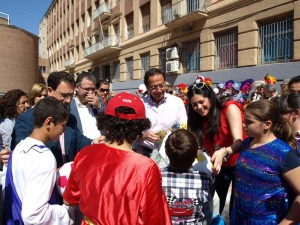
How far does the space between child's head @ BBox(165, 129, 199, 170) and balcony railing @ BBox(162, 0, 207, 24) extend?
448 inches

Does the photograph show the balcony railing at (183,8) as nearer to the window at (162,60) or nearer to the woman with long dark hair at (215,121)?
the window at (162,60)

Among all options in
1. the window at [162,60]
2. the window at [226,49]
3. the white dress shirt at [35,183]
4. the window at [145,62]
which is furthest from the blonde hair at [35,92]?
the window at [145,62]

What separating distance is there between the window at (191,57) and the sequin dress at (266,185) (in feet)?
37.6

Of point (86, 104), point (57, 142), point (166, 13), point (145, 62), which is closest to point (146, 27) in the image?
point (145, 62)

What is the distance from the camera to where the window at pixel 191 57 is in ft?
43.1

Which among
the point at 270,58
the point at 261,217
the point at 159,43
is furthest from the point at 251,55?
the point at 261,217

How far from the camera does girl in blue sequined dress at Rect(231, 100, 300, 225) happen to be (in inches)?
71.2

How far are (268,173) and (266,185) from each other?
88mm

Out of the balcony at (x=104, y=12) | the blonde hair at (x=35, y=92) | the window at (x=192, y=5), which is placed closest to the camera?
the blonde hair at (x=35, y=92)

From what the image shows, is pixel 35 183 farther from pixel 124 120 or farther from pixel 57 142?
pixel 57 142

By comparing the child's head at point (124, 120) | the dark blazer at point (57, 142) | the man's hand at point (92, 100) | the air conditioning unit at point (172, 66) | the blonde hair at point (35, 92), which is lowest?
the dark blazer at point (57, 142)

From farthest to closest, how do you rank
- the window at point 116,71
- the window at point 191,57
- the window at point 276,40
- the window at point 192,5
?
the window at point 116,71, the window at point 191,57, the window at point 192,5, the window at point 276,40

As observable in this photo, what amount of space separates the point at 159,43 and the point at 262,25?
650 cm

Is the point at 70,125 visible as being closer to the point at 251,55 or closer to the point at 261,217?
the point at 261,217
